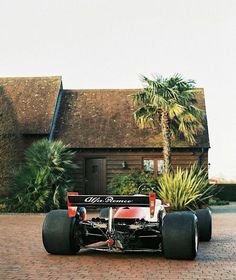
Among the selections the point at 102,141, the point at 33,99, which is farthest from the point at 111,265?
the point at 33,99

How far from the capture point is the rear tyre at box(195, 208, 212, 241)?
38.9 ft

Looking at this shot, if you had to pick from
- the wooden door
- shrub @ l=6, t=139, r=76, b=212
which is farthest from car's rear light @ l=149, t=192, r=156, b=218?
the wooden door

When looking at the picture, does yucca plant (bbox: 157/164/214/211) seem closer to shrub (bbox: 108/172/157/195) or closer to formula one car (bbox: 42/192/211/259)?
shrub (bbox: 108/172/157/195)

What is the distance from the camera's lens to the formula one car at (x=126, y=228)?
8867mm

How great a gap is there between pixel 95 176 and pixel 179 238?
17597 mm

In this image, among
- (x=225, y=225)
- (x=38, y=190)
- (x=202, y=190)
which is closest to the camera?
(x=225, y=225)

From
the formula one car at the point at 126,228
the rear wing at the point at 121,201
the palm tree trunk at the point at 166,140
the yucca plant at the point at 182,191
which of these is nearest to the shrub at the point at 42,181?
the palm tree trunk at the point at 166,140

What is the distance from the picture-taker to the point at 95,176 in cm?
2628

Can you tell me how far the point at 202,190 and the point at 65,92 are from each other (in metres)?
11.5

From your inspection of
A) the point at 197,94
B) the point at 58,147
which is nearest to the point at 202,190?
the point at 58,147

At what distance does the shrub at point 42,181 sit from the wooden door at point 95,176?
2.93 meters

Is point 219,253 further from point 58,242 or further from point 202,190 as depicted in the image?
point 202,190

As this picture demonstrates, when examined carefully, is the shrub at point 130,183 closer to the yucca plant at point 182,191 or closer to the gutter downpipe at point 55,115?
the yucca plant at point 182,191

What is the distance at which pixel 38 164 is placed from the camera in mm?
22797
